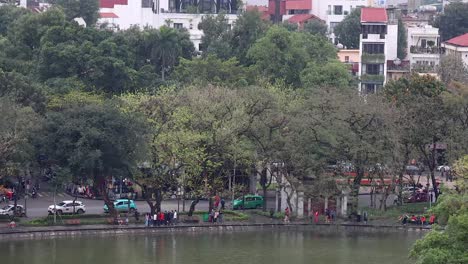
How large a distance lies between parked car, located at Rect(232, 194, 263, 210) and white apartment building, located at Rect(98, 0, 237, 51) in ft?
133

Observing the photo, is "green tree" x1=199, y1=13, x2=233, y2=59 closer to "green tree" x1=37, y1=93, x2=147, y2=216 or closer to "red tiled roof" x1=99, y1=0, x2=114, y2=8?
"red tiled roof" x1=99, y1=0, x2=114, y2=8

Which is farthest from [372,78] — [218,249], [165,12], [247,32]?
[218,249]

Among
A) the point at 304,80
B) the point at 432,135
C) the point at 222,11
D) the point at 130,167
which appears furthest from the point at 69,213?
the point at 222,11

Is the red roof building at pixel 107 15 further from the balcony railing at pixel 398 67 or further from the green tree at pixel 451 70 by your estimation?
the green tree at pixel 451 70

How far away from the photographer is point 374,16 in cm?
8919

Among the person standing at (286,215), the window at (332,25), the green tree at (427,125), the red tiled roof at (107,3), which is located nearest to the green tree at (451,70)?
the green tree at (427,125)

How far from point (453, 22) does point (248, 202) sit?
58274 millimetres

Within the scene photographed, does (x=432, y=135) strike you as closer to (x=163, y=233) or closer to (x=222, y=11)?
(x=163, y=233)

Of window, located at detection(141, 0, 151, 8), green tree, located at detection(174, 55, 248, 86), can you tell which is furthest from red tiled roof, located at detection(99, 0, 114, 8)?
green tree, located at detection(174, 55, 248, 86)

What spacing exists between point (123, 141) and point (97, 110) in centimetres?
173

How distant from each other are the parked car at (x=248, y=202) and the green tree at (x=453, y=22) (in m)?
56.3

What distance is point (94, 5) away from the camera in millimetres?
98000

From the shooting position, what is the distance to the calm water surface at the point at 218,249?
4628cm

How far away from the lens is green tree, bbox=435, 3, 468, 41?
112 m
